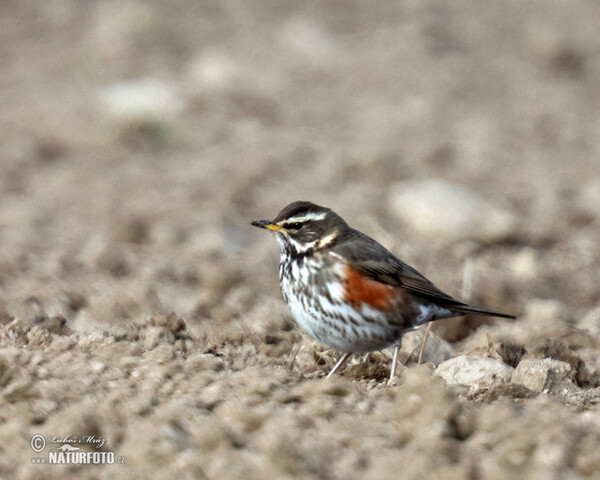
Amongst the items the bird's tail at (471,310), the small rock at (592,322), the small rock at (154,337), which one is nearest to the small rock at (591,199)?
the small rock at (592,322)

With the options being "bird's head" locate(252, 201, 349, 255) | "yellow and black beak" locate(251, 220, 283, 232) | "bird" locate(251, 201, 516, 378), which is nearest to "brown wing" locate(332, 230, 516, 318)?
"bird" locate(251, 201, 516, 378)

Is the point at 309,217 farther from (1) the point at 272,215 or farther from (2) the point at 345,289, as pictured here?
(1) the point at 272,215

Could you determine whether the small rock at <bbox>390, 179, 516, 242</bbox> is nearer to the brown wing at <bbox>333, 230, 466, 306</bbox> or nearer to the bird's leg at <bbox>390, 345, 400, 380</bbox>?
the brown wing at <bbox>333, 230, 466, 306</bbox>

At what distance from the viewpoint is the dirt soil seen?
494 centimetres

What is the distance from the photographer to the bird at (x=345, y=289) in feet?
21.3

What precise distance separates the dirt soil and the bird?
252 millimetres

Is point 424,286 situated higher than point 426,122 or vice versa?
point 426,122

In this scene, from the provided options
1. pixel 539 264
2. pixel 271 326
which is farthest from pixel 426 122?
pixel 271 326

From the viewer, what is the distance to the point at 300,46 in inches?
687

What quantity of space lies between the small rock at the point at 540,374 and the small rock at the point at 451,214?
17.3ft

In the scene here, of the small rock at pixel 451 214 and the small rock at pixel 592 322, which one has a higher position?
the small rock at pixel 451 214

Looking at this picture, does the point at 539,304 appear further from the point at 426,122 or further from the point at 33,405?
the point at 426,122

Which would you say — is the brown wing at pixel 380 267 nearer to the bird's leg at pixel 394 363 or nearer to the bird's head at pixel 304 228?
the bird's head at pixel 304 228

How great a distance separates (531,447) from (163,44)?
14046 millimetres
